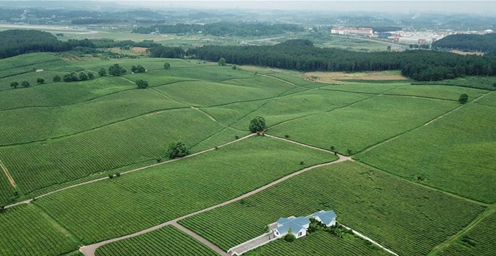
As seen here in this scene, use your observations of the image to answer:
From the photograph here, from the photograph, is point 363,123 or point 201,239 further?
point 363,123

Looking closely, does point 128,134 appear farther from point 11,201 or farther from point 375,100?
point 375,100

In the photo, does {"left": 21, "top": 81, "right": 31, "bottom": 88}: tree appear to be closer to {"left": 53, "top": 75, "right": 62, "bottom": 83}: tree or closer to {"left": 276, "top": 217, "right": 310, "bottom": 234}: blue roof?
{"left": 53, "top": 75, "right": 62, "bottom": 83}: tree

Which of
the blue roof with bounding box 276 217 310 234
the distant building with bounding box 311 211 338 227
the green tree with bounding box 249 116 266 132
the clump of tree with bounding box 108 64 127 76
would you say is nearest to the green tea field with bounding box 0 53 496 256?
the green tree with bounding box 249 116 266 132

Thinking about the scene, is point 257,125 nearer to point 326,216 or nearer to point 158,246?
point 326,216

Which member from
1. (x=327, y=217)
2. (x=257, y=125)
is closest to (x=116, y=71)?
(x=257, y=125)

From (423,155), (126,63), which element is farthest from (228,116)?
(126,63)

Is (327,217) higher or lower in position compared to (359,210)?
higher
